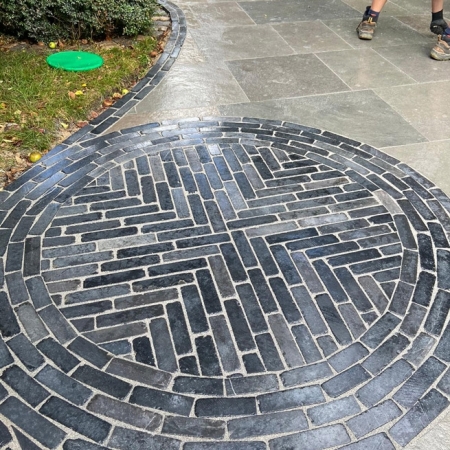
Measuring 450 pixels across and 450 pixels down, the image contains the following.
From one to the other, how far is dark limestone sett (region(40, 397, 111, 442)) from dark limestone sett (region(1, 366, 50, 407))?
46 millimetres

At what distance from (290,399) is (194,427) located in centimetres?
40

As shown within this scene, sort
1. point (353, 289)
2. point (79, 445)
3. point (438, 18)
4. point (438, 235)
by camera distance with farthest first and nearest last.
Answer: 1. point (438, 18)
2. point (438, 235)
3. point (353, 289)
4. point (79, 445)

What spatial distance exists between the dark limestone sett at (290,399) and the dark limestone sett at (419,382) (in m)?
0.32

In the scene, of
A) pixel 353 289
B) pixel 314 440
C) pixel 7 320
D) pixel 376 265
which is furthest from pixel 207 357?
pixel 376 265

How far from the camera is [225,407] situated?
1.97m

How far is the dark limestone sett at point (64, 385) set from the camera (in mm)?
1983

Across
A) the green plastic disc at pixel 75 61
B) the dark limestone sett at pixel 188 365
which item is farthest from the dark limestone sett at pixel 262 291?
the green plastic disc at pixel 75 61

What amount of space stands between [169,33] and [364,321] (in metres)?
4.28

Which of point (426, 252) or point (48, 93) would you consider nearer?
point (426, 252)

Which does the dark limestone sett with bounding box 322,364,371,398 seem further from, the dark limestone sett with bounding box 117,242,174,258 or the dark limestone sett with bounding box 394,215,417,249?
the dark limestone sett with bounding box 117,242,174,258

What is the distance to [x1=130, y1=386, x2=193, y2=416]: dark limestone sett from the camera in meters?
1.96

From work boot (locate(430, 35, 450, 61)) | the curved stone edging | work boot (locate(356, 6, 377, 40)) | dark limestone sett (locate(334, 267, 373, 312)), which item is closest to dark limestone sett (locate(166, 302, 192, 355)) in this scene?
dark limestone sett (locate(334, 267, 373, 312))

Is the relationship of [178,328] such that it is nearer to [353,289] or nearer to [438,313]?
[353,289]

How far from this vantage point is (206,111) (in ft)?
13.2
